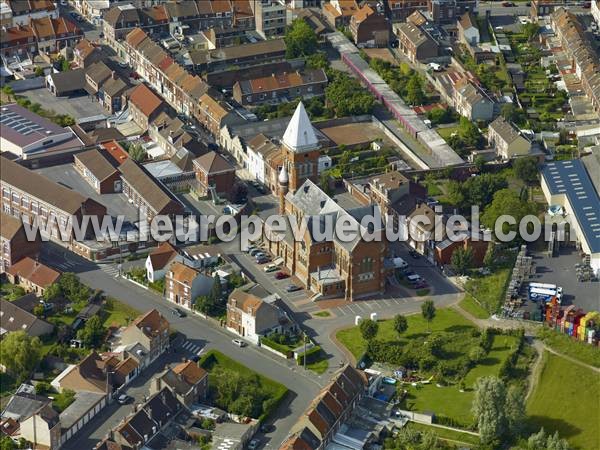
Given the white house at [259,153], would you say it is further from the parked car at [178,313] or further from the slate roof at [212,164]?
the parked car at [178,313]

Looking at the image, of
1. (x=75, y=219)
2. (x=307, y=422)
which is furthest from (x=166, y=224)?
(x=307, y=422)

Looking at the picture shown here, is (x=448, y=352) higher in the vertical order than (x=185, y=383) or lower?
lower

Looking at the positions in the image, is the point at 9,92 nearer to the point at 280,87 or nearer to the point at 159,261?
the point at 280,87

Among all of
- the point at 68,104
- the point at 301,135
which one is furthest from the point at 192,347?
the point at 68,104

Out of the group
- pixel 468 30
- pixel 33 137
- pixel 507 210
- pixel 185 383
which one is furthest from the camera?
pixel 468 30

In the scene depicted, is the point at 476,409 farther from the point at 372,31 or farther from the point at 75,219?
the point at 372,31

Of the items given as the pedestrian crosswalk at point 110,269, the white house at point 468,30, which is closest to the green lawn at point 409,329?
the pedestrian crosswalk at point 110,269

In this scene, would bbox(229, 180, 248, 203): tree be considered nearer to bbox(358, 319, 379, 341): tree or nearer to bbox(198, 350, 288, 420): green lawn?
bbox(198, 350, 288, 420): green lawn

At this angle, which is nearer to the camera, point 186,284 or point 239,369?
point 239,369
